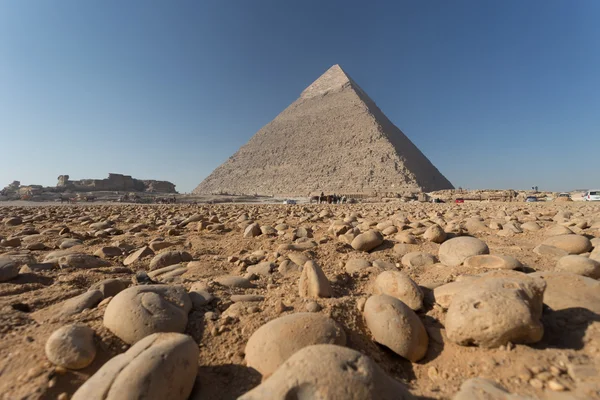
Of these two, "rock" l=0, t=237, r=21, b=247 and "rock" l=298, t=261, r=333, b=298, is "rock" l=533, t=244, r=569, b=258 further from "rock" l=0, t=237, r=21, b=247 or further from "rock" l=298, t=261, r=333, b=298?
"rock" l=0, t=237, r=21, b=247

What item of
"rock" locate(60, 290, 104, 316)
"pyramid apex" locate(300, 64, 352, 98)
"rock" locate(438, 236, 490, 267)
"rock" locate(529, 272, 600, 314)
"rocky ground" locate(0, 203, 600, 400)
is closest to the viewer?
"rocky ground" locate(0, 203, 600, 400)

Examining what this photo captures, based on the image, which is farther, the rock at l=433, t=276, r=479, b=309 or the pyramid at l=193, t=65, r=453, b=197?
the pyramid at l=193, t=65, r=453, b=197

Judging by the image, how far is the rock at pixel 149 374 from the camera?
3.08 feet

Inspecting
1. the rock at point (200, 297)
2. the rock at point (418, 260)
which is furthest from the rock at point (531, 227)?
the rock at point (200, 297)

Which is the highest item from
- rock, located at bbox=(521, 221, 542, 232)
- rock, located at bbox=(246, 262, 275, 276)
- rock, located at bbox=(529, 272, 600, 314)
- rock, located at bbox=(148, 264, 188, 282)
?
rock, located at bbox=(521, 221, 542, 232)

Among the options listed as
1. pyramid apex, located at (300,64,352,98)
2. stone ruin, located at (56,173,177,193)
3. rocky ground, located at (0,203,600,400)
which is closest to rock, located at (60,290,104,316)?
rocky ground, located at (0,203,600,400)

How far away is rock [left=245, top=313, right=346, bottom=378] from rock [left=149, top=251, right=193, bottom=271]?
6.33ft

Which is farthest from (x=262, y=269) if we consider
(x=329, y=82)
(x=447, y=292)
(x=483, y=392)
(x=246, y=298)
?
(x=329, y=82)

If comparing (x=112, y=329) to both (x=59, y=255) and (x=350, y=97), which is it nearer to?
(x=59, y=255)

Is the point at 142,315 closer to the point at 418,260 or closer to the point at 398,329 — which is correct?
the point at 398,329

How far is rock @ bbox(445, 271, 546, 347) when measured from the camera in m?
1.22

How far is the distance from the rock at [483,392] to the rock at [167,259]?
266 centimetres

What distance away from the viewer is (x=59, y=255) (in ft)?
9.50

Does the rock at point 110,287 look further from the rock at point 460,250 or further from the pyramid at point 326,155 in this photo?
the pyramid at point 326,155
